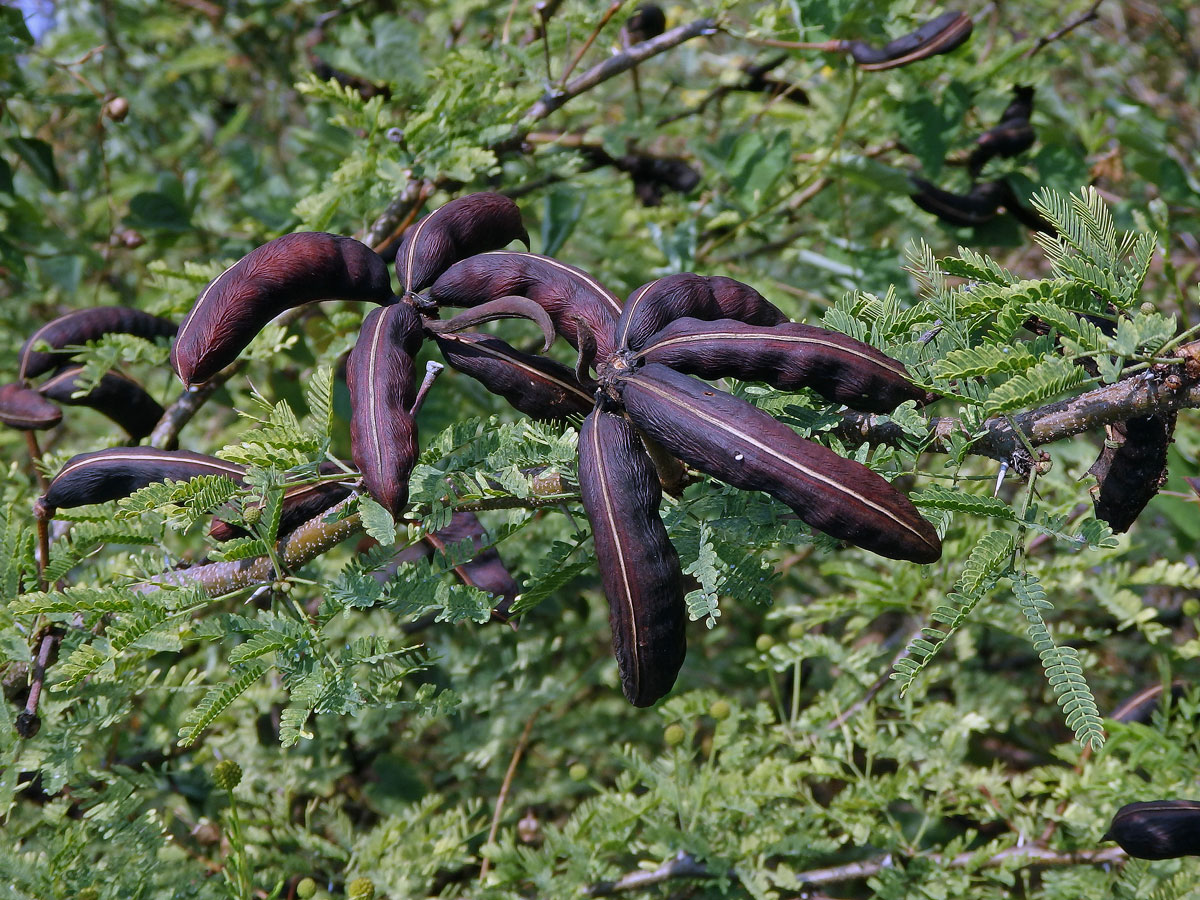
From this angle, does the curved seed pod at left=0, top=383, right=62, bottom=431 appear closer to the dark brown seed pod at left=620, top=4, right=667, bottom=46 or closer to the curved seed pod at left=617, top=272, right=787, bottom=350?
the curved seed pod at left=617, top=272, right=787, bottom=350

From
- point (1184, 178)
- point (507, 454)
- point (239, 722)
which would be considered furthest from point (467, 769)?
point (1184, 178)

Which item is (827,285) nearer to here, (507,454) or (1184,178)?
(1184,178)

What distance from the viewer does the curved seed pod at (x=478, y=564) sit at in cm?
174

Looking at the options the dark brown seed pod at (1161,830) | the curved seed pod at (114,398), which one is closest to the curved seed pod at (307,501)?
the curved seed pod at (114,398)

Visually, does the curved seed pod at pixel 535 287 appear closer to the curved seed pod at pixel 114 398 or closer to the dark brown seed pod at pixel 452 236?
the dark brown seed pod at pixel 452 236

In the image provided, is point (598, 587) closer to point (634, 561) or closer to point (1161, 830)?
point (1161, 830)

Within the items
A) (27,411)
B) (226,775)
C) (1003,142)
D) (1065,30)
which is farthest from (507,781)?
(1065,30)

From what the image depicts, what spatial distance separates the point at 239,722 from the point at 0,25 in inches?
78.2

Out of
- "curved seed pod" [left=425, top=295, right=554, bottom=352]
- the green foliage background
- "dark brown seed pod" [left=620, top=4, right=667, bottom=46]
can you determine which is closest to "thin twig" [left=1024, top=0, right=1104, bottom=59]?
the green foliage background

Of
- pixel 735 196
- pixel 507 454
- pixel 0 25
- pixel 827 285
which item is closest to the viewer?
pixel 507 454

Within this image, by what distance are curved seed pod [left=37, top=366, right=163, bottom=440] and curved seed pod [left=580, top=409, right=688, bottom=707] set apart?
1.41 m

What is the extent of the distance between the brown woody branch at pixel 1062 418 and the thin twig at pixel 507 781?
1.45 m

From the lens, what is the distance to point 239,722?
2.75 metres

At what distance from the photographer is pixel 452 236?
1.54 metres
